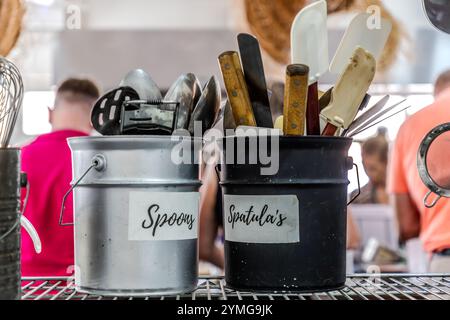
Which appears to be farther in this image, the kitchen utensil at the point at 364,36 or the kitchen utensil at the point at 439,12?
the kitchen utensil at the point at 439,12

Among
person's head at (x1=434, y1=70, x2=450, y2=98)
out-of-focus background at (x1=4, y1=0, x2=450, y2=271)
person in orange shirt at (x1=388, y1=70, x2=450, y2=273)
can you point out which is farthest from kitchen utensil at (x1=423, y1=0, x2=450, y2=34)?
out-of-focus background at (x1=4, y1=0, x2=450, y2=271)

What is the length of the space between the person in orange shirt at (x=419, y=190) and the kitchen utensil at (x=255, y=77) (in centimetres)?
69

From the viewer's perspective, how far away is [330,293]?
529 mm

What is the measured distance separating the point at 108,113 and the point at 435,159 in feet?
0.93

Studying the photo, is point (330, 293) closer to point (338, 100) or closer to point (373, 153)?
point (338, 100)

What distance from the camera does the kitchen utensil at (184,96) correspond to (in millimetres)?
526

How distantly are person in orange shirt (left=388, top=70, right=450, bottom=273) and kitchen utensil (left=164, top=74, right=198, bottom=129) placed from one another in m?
0.71

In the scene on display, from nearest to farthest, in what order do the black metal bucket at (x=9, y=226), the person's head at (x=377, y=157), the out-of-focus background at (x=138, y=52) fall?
the black metal bucket at (x=9, y=226) → the out-of-focus background at (x=138, y=52) → the person's head at (x=377, y=157)

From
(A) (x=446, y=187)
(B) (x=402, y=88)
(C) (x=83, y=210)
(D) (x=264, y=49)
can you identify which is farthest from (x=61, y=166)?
(B) (x=402, y=88)

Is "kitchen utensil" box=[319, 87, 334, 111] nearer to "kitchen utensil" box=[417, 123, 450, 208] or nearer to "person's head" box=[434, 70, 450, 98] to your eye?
"kitchen utensil" box=[417, 123, 450, 208]

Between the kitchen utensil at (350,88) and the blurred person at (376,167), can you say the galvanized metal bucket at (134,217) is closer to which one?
the kitchen utensil at (350,88)

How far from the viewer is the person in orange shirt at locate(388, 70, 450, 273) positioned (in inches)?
49.2

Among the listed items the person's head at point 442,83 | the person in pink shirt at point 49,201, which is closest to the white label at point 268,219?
the person in pink shirt at point 49,201
